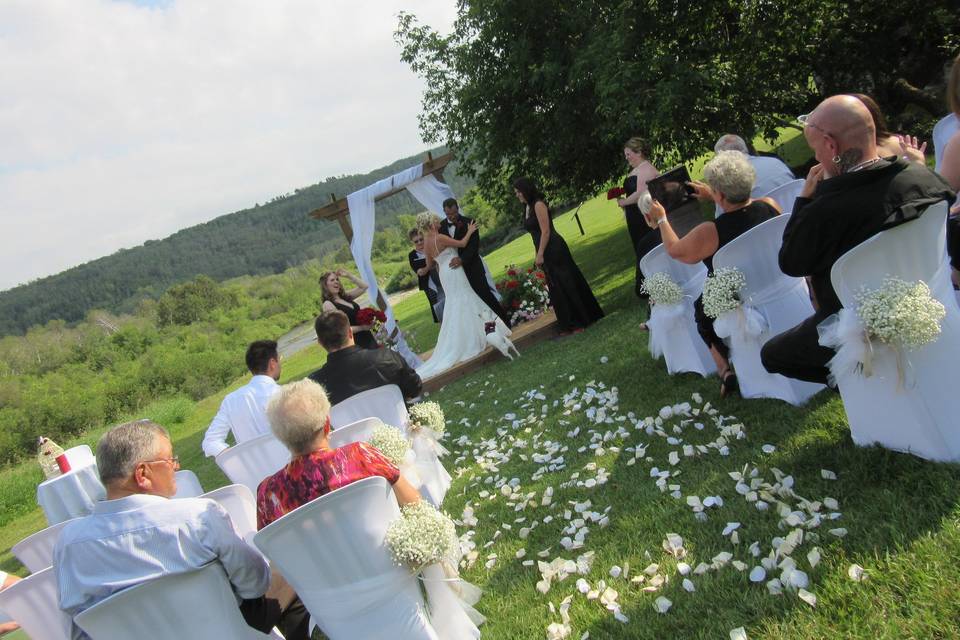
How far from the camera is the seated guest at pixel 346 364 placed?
4.98 m

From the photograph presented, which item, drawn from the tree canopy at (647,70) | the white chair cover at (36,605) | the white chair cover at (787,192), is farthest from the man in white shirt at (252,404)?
the tree canopy at (647,70)

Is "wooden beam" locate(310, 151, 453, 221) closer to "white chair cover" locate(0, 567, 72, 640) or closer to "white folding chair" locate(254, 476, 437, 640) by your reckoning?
"white chair cover" locate(0, 567, 72, 640)

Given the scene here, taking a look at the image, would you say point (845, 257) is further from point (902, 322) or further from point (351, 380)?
point (351, 380)

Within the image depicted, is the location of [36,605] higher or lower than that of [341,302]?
lower

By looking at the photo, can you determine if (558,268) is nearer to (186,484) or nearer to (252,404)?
(252,404)

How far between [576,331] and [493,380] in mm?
1501

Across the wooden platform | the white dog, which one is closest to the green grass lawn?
the white dog

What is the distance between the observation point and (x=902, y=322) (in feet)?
8.76

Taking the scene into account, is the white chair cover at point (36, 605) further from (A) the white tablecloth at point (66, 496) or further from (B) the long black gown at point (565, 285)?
(B) the long black gown at point (565, 285)

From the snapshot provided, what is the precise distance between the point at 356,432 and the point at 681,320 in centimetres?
289

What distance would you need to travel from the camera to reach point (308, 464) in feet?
9.12

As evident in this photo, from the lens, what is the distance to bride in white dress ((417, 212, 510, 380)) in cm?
955

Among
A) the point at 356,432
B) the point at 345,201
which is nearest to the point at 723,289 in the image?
the point at 356,432

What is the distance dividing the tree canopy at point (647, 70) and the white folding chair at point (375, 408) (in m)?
6.10
